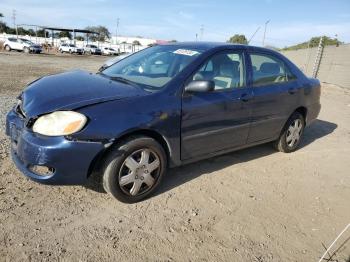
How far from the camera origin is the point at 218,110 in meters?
4.11

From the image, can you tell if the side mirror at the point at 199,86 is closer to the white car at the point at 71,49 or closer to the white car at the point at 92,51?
the white car at the point at 71,49

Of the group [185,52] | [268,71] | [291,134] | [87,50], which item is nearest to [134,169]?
[185,52]

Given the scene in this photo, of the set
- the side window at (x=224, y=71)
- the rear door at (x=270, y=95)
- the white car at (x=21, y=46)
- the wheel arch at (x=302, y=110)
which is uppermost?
the side window at (x=224, y=71)

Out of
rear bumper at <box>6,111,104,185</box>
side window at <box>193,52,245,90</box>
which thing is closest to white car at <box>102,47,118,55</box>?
side window at <box>193,52,245,90</box>

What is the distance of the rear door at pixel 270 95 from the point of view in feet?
15.3

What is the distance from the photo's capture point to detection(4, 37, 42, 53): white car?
118 ft

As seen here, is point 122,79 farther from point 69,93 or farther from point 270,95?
point 270,95

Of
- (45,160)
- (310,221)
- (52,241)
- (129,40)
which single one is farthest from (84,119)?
(129,40)

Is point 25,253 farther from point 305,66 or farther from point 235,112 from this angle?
point 305,66

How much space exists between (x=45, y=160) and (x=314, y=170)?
12.3 ft

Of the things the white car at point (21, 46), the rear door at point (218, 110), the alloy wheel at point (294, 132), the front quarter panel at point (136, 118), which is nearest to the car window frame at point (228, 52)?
the rear door at point (218, 110)

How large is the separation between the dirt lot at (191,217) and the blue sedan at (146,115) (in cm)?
33

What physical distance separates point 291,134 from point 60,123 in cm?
377

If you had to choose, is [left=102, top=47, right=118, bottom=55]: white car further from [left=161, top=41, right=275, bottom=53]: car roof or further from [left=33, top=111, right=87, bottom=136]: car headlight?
[left=33, top=111, right=87, bottom=136]: car headlight
